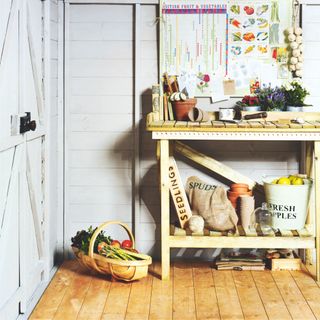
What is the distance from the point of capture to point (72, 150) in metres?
5.32

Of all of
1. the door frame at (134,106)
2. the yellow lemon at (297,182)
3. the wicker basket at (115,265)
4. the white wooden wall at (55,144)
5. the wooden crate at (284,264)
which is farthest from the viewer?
the door frame at (134,106)

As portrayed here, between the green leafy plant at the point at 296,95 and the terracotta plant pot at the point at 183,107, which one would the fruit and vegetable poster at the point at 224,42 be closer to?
the green leafy plant at the point at 296,95

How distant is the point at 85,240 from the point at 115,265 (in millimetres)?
396

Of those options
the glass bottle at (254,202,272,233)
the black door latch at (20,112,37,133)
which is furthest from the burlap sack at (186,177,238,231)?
the black door latch at (20,112,37,133)

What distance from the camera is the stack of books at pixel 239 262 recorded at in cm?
506

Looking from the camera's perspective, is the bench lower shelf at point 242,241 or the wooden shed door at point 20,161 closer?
the wooden shed door at point 20,161

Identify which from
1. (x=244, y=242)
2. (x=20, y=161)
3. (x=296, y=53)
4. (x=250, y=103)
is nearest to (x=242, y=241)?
(x=244, y=242)

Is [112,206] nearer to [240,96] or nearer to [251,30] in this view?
[240,96]

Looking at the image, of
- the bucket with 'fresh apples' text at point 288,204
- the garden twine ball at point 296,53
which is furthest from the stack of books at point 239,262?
the garden twine ball at point 296,53

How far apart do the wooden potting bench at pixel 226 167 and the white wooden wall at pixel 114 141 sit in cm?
17

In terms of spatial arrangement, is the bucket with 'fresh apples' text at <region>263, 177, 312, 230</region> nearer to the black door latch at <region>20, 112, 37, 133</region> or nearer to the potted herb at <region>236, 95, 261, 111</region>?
the potted herb at <region>236, 95, 261, 111</region>

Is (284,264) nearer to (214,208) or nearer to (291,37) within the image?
(214,208)

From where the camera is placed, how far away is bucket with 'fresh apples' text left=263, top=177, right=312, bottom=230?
4766 mm

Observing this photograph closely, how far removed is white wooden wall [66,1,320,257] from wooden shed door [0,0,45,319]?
0.61 metres
